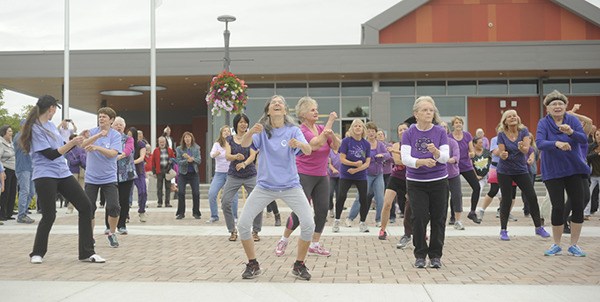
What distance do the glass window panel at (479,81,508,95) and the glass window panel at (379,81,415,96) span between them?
3156mm

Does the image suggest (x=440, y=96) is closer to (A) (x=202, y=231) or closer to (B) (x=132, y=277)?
(A) (x=202, y=231)

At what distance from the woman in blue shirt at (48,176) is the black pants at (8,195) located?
642 centimetres

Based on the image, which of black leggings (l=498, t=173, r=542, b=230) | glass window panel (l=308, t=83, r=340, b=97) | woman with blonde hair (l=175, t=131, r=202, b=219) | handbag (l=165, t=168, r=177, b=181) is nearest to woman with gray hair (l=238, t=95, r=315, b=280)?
black leggings (l=498, t=173, r=542, b=230)

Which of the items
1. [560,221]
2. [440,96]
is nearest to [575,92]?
[440,96]

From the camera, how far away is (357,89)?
30.9 m

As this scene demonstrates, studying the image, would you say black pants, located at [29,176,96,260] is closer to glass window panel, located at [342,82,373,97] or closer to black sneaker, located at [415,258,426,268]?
black sneaker, located at [415,258,426,268]

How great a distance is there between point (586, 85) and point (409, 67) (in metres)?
8.88

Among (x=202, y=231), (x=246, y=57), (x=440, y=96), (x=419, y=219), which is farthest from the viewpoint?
(x=440, y=96)

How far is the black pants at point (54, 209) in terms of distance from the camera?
24.4 ft

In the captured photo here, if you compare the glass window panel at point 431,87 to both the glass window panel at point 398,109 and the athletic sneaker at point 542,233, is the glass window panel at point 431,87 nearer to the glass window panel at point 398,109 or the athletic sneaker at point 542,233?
the glass window panel at point 398,109

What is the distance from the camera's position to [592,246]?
8.68 m

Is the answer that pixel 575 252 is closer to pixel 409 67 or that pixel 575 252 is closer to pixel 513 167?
pixel 513 167

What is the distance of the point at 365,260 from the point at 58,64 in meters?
24.2

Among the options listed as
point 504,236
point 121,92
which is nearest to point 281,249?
point 504,236
